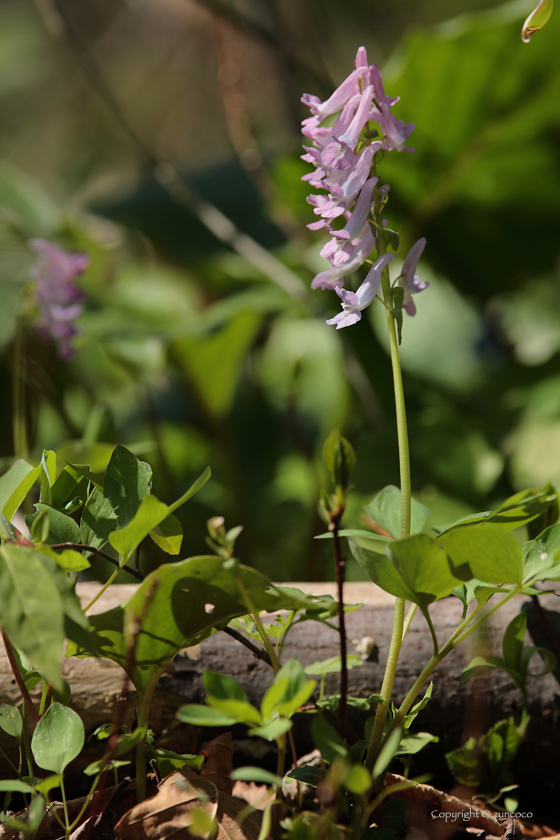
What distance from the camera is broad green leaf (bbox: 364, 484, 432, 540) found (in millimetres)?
449

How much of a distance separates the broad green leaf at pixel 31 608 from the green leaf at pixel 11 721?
0.14 metres

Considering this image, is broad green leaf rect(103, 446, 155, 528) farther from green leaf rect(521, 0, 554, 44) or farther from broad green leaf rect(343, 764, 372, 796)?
green leaf rect(521, 0, 554, 44)

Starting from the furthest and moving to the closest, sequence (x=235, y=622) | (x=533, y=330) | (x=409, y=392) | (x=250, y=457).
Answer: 1. (x=533, y=330)
2. (x=250, y=457)
3. (x=409, y=392)
4. (x=235, y=622)

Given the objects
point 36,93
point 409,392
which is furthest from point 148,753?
point 36,93

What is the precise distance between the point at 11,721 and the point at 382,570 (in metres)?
0.24

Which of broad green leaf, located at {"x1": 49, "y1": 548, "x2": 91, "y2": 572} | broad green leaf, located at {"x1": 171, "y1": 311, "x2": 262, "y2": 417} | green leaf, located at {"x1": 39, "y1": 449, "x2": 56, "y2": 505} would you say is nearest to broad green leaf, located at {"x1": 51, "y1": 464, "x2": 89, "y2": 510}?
green leaf, located at {"x1": 39, "y1": 449, "x2": 56, "y2": 505}

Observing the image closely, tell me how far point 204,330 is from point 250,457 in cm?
53

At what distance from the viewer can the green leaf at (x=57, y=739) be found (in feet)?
1.19

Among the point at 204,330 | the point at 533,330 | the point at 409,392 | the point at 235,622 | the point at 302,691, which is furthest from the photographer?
the point at 533,330

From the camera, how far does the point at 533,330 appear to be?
212cm

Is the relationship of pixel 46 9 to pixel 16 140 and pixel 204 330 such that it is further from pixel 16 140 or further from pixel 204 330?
pixel 16 140

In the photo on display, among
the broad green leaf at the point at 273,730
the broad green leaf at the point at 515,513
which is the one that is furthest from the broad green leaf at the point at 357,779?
the broad green leaf at the point at 515,513

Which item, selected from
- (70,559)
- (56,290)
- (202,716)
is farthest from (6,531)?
(56,290)

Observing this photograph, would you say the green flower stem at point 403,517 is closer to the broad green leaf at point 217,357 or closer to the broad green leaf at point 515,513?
the broad green leaf at point 515,513
